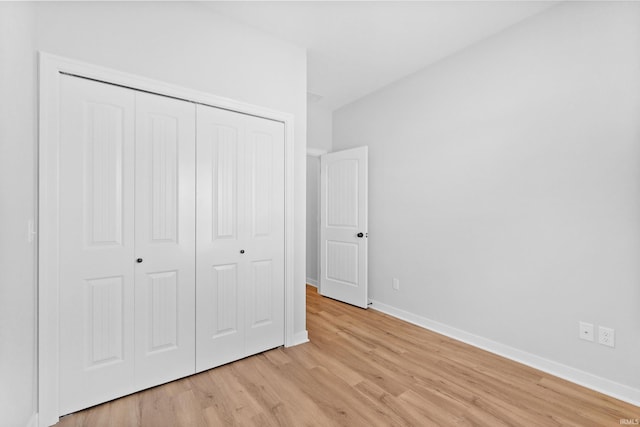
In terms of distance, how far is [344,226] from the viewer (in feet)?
12.8

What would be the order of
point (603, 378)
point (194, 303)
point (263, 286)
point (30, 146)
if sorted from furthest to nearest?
point (263, 286) < point (194, 303) < point (603, 378) < point (30, 146)

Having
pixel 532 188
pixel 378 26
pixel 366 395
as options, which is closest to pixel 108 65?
pixel 378 26

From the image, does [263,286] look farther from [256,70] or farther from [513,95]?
[513,95]

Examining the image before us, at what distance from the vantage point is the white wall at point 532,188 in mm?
1924

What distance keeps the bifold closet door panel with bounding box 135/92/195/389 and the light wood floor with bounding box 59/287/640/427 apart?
0.79 feet

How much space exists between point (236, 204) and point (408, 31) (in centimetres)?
210

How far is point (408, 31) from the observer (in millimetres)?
2504

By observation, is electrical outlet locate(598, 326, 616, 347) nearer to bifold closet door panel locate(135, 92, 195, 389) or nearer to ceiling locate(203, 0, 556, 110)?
ceiling locate(203, 0, 556, 110)

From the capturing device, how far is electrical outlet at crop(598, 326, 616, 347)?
6.36 feet

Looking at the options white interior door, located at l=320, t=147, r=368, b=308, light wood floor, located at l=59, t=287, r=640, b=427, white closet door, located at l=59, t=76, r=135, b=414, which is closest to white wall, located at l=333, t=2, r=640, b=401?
light wood floor, located at l=59, t=287, r=640, b=427

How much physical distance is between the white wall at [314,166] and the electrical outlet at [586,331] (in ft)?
10.3

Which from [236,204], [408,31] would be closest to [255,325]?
[236,204]

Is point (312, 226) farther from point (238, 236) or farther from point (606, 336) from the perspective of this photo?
point (606, 336)

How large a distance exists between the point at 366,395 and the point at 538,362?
147cm
